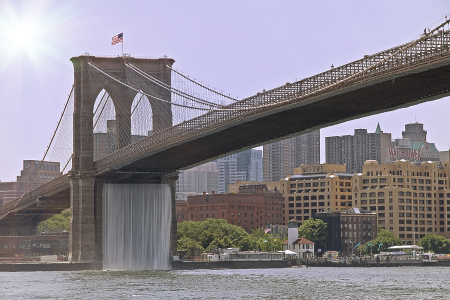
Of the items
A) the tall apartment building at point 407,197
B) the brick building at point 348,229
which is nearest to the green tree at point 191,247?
the brick building at point 348,229

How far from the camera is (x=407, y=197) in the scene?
175000mm

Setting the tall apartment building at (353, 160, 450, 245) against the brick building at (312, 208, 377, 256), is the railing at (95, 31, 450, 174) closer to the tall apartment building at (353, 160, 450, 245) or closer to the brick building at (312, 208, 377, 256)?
the brick building at (312, 208, 377, 256)

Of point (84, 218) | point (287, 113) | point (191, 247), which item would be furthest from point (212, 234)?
point (287, 113)

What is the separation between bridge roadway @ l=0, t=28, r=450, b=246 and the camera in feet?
145

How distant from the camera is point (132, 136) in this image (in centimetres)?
7825

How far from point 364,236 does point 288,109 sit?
359 ft

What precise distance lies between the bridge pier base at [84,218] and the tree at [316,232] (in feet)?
269

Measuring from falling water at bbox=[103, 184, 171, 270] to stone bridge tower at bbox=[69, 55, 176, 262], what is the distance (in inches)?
30.0

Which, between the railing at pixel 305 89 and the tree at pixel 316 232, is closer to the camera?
the railing at pixel 305 89

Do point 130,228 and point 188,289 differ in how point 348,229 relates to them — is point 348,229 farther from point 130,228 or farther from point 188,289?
point 188,289

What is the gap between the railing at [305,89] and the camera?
137ft

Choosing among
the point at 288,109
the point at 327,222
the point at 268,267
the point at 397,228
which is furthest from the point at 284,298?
the point at 397,228

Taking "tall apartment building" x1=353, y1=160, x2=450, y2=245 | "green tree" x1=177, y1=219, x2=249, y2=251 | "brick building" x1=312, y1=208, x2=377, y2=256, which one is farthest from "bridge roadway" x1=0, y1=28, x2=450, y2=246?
"tall apartment building" x1=353, y1=160, x2=450, y2=245

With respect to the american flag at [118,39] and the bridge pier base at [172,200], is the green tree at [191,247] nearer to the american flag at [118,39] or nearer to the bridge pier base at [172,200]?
the bridge pier base at [172,200]
